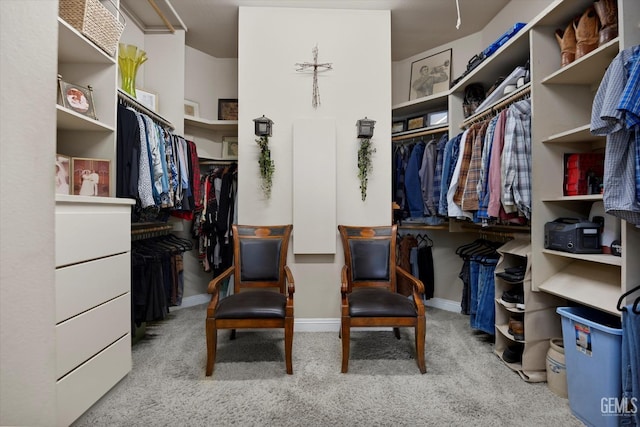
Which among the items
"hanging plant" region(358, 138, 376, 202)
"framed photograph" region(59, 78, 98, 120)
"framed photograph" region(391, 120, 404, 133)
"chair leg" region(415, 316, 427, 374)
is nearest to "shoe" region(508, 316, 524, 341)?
"chair leg" region(415, 316, 427, 374)

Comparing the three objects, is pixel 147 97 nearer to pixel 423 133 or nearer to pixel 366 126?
pixel 366 126

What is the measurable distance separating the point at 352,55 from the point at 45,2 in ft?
6.83

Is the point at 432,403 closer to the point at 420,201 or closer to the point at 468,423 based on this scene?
the point at 468,423

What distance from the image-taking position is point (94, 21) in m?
1.63

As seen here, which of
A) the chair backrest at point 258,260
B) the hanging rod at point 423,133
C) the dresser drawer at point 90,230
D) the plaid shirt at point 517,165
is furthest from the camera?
the hanging rod at point 423,133

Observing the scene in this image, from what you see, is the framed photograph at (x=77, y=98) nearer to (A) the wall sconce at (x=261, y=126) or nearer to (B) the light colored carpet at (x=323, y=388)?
(A) the wall sconce at (x=261, y=126)

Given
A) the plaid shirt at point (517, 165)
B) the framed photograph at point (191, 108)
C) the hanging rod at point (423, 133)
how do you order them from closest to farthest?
1. the plaid shirt at point (517, 165)
2. the hanging rod at point (423, 133)
3. the framed photograph at point (191, 108)

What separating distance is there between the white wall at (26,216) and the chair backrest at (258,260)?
1104 mm

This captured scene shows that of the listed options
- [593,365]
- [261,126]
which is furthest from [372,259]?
[261,126]

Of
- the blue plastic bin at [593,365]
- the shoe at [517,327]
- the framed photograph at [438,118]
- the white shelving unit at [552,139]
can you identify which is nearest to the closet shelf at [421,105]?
the framed photograph at [438,118]

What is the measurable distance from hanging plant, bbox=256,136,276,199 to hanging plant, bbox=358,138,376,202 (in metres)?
0.77

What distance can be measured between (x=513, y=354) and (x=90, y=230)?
2.59m

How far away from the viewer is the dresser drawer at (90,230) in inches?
49.4

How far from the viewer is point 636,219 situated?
3.89 feet
